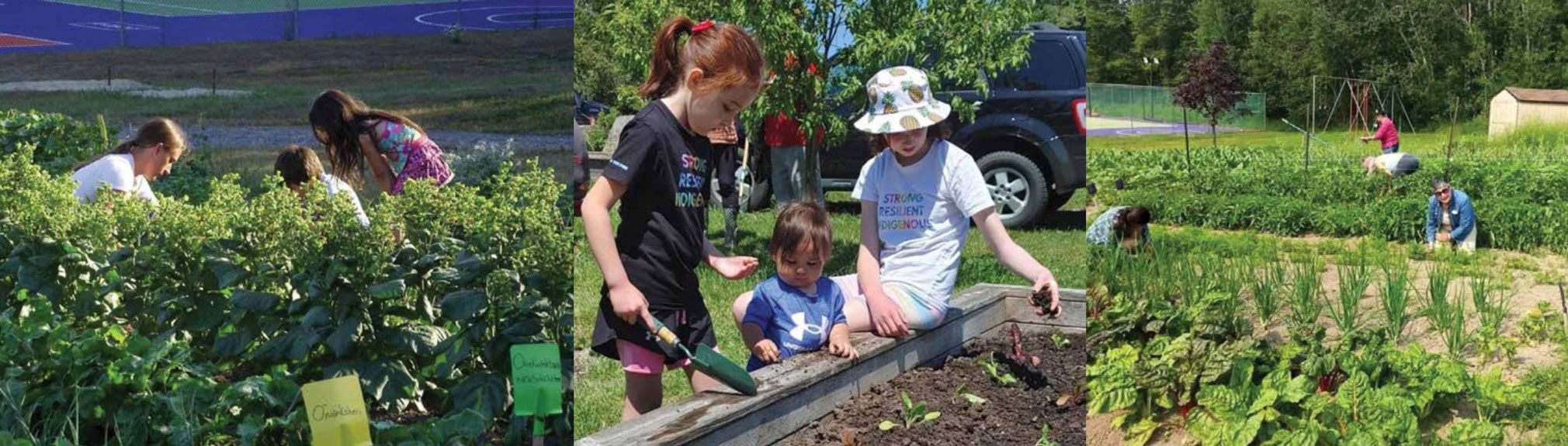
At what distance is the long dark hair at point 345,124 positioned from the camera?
452cm

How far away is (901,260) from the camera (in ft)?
10.6

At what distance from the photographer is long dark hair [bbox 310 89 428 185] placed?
4516 mm

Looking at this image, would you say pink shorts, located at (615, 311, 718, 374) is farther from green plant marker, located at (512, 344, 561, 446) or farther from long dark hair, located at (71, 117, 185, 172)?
long dark hair, located at (71, 117, 185, 172)

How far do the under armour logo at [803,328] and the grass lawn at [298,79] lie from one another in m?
3.17

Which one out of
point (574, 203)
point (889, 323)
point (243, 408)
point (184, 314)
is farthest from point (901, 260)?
point (184, 314)

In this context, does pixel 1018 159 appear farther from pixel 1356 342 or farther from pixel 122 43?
pixel 122 43

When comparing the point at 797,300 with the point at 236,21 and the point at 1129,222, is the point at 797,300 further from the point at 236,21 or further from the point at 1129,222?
the point at 236,21

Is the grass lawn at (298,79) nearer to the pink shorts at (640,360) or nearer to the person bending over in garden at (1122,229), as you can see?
the person bending over in garden at (1122,229)

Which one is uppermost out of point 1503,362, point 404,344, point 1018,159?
point 1018,159

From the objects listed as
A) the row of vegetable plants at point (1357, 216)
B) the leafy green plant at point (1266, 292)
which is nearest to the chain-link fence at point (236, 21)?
the row of vegetable plants at point (1357, 216)

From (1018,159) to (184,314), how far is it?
2.48 meters

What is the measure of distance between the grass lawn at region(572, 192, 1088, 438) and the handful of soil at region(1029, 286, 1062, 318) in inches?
3.2

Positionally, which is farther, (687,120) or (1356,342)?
(1356,342)

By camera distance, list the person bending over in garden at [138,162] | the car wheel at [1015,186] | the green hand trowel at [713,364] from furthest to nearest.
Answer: the person bending over in garden at [138,162] < the car wheel at [1015,186] < the green hand trowel at [713,364]
